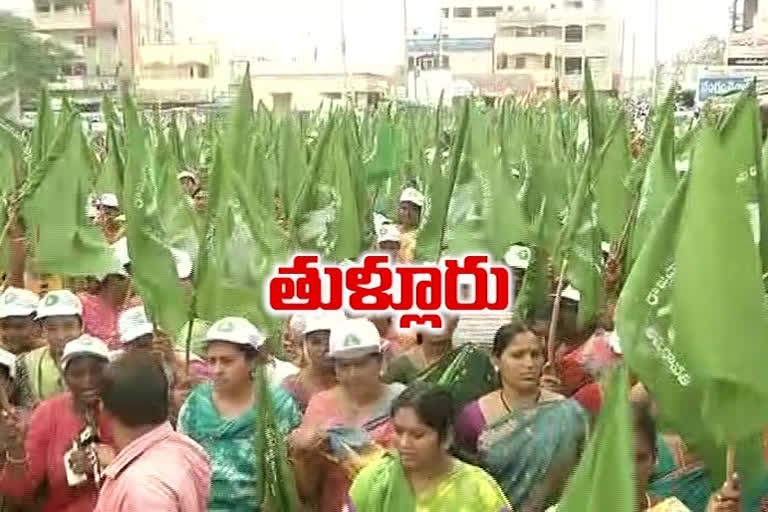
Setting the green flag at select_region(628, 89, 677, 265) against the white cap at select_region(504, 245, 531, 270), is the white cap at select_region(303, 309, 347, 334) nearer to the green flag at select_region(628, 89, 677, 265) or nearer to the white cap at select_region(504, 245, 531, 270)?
the white cap at select_region(504, 245, 531, 270)

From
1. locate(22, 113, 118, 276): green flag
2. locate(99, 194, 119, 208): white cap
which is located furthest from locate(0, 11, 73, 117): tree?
locate(22, 113, 118, 276): green flag

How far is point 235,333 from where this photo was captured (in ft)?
12.0

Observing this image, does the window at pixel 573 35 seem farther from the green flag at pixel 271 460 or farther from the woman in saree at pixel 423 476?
the woman in saree at pixel 423 476

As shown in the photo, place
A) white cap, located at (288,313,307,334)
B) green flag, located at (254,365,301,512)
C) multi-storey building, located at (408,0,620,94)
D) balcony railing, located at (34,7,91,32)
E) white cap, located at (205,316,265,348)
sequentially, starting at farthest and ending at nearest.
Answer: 1. multi-storey building, located at (408,0,620,94)
2. balcony railing, located at (34,7,91,32)
3. white cap, located at (288,313,307,334)
4. white cap, located at (205,316,265,348)
5. green flag, located at (254,365,301,512)

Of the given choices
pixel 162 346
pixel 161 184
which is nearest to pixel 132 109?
pixel 161 184

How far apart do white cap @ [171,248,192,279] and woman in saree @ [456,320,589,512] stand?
196 centimetres

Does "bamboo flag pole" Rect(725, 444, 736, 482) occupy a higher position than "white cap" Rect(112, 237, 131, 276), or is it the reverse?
"white cap" Rect(112, 237, 131, 276)

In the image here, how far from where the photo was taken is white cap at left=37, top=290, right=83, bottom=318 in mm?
4375

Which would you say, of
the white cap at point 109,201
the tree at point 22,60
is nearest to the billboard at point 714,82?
the tree at point 22,60

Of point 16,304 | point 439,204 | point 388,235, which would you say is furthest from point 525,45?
point 16,304

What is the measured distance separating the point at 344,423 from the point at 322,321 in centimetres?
66

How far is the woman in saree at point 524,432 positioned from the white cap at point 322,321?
617mm

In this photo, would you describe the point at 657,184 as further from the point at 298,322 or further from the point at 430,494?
the point at 430,494

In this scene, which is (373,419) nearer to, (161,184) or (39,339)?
(39,339)
